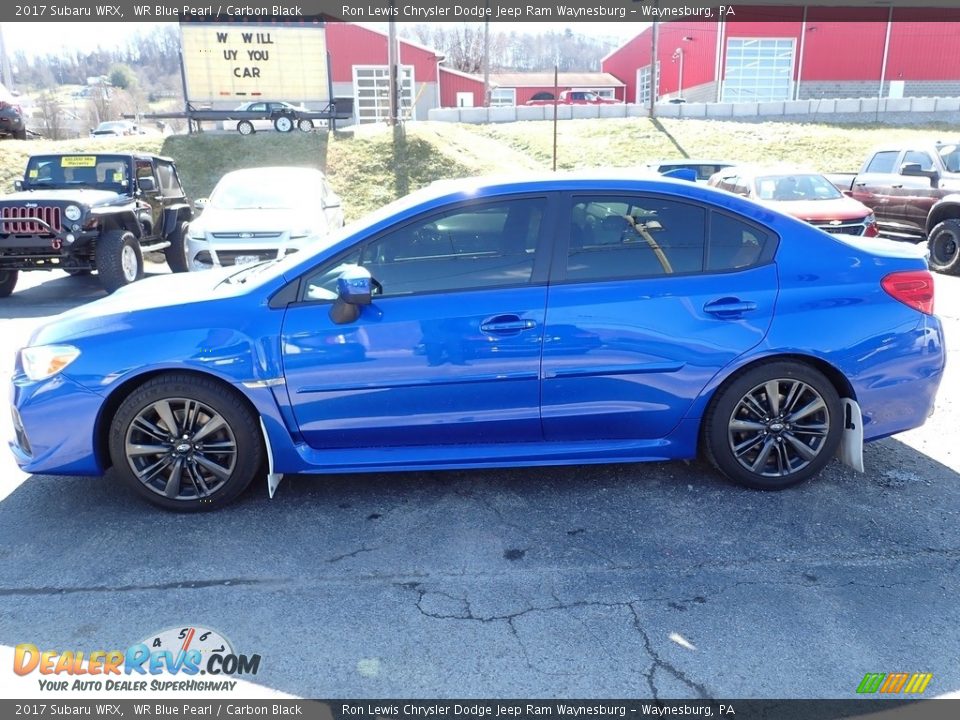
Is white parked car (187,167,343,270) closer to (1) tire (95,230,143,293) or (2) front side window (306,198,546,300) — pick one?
(1) tire (95,230,143,293)

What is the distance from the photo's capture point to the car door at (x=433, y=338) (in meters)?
3.42

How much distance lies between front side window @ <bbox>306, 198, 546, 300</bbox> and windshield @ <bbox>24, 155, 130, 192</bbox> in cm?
846

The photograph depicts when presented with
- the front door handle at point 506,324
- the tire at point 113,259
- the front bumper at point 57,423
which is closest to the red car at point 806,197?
the front door handle at point 506,324

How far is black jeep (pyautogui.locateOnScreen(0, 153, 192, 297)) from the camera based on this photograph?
902 centimetres

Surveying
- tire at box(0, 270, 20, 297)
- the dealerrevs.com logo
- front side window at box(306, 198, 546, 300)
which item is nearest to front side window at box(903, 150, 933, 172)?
front side window at box(306, 198, 546, 300)

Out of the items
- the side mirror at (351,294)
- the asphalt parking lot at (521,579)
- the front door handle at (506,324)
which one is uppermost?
the side mirror at (351,294)

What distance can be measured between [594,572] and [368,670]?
3.52 feet

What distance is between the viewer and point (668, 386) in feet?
11.7

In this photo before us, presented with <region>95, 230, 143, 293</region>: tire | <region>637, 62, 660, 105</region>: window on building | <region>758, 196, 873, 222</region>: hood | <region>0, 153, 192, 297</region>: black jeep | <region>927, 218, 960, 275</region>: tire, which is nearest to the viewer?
<region>0, 153, 192, 297</region>: black jeep

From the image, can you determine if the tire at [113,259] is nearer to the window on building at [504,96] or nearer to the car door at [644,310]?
the car door at [644,310]

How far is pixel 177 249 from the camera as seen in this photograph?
38.5ft

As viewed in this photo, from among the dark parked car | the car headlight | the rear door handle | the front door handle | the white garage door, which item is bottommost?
the car headlight

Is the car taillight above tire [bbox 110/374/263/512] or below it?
above

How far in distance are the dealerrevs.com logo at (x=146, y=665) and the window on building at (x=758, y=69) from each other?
40.4m
